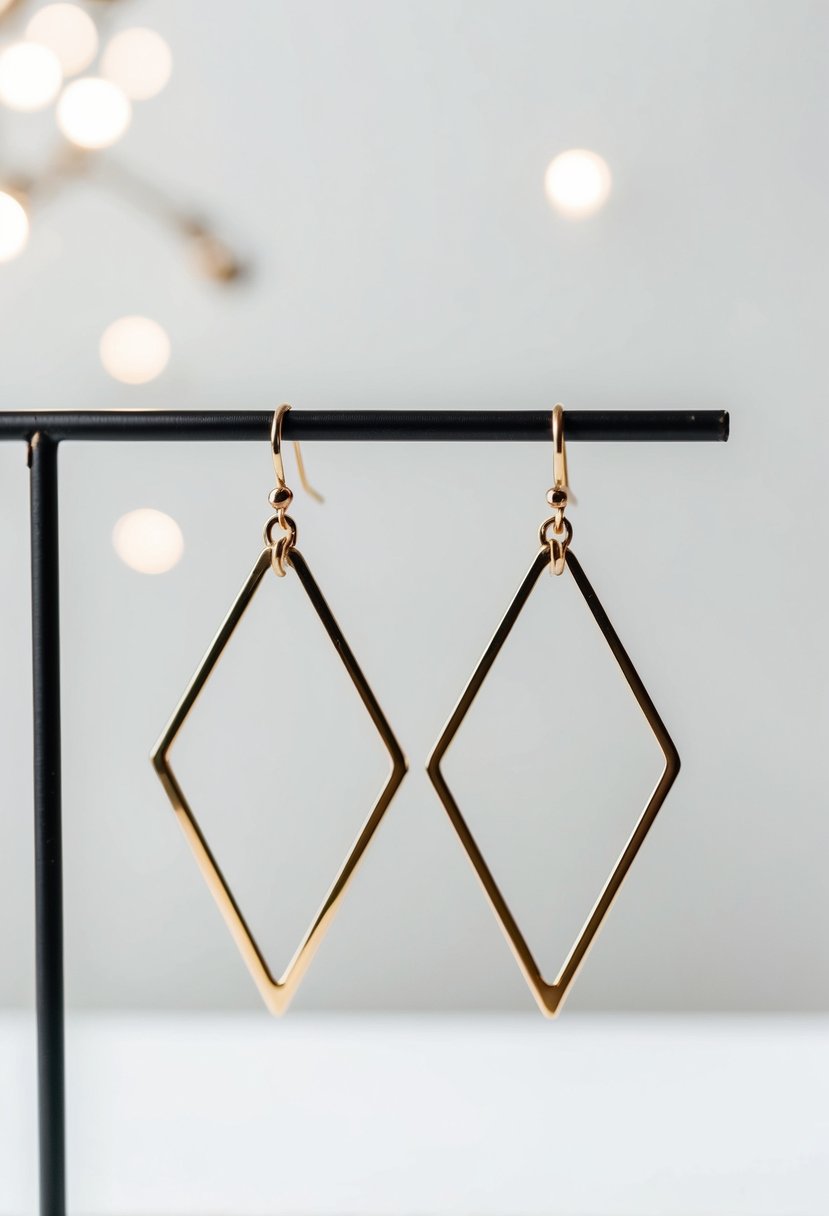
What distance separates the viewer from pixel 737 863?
2.83 feet

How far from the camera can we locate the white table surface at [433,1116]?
587 millimetres

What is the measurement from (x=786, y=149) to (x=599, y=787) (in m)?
0.57

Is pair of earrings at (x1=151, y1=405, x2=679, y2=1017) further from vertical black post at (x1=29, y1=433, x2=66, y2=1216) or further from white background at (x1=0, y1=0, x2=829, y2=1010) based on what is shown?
white background at (x1=0, y1=0, x2=829, y2=1010)

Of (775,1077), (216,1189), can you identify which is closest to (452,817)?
(216,1189)

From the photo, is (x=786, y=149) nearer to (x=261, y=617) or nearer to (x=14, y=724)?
(x=261, y=617)

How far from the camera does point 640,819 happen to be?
1.35 ft

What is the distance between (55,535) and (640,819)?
28cm

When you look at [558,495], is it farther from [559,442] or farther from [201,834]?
[201,834]

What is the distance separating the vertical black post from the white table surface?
0.22 m

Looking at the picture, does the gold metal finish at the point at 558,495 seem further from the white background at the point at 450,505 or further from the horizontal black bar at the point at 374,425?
the white background at the point at 450,505

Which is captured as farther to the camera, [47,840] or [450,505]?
[450,505]

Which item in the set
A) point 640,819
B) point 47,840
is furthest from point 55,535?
point 640,819

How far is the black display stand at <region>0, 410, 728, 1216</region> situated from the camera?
16.0 inches

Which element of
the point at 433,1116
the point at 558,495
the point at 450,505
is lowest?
the point at 433,1116
